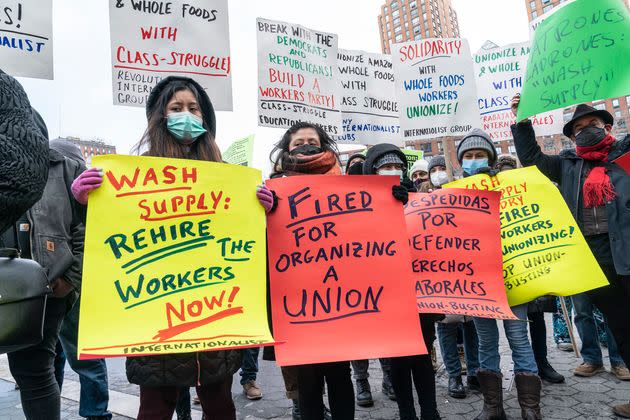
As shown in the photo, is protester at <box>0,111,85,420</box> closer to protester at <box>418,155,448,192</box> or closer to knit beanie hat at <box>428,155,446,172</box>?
protester at <box>418,155,448,192</box>

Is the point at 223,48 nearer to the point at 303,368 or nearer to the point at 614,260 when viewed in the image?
the point at 303,368

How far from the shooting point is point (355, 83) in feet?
18.1

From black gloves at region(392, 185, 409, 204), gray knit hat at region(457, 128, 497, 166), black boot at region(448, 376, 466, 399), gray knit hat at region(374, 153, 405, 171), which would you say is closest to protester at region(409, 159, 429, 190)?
gray knit hat at region(457, 128, 497, 166)

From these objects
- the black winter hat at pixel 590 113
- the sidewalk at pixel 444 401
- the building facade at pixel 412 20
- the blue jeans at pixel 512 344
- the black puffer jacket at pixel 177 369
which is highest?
the building facade at pixel 412 20

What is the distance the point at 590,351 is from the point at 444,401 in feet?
5.12

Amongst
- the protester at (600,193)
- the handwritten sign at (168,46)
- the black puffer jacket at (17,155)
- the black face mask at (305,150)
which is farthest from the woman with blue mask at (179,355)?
the protester at (600,193)

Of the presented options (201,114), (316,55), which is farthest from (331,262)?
(316,55)

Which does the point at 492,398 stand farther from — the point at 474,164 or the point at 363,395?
the point at 474,164

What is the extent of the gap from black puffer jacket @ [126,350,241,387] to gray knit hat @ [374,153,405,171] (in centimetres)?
179

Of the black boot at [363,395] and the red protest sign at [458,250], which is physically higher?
the red protest sign at [458,250]

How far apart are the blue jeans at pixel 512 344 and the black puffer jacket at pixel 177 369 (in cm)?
195

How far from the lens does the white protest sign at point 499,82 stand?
6.04 m

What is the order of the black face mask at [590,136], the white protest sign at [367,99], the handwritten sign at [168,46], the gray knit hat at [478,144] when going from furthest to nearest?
the white protest sign at [367,99] < the handwritten sign at [168,46] < the gray knit hat at [478,144] < the black face mask at [590,136]

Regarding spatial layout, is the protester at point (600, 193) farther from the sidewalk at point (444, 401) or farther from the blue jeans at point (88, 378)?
the blue jeans at point (88, 378)
